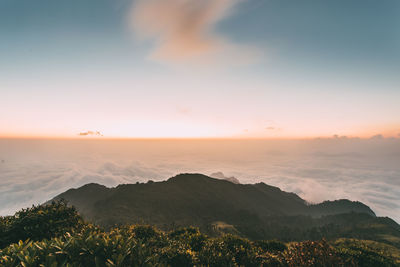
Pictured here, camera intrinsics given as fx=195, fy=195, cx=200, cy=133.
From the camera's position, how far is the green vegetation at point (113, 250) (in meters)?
8.35

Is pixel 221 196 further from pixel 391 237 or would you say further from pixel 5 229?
pixel 5 229

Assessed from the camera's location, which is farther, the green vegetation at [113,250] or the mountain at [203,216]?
the mountain at [203,216]

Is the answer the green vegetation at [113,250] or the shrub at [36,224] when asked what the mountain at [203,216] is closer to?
the green vegetation at [113,250]

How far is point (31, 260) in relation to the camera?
7.60m

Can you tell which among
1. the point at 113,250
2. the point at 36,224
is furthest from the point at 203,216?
the point at 113,250

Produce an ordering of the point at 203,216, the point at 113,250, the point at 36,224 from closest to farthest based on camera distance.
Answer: the point at 113,250 → the point at 36,224 → the point at 203,216

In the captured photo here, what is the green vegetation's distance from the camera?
27.4 feet

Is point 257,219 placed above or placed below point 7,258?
below

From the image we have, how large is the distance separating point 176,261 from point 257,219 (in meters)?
158

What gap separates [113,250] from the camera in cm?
859

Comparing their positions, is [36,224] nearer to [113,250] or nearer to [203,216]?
[113,250]

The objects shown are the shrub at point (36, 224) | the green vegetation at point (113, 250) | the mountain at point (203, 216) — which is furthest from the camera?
the mountain at point (203, 216)

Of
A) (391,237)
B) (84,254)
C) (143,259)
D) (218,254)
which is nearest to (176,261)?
(218,254)

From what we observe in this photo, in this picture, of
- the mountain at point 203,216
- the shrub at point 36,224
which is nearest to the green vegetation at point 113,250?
the shrub at point 36,224
